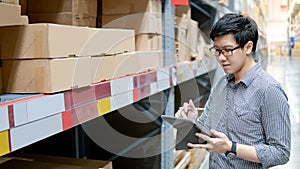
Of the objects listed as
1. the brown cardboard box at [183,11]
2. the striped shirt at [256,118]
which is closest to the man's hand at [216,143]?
the striped shirt at [256,118]

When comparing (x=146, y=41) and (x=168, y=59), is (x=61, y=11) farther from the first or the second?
(x=168, y=59)

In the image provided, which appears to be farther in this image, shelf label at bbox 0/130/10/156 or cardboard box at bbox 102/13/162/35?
cardboard box at bbox 102/13/162/35

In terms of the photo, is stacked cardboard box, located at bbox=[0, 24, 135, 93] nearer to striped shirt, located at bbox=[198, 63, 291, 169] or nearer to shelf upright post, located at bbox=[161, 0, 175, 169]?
striped shirt, located at bbox=[198, 63, 291, 169]

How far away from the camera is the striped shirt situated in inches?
49.9

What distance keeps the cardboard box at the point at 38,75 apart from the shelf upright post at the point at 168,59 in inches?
42.6

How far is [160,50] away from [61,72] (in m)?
1.02

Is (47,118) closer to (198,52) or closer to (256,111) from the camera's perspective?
(256,111)

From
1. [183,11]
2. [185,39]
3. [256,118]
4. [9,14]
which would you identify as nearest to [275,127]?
[256,118]

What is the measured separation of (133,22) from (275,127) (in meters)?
1.00

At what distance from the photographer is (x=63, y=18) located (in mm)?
1604

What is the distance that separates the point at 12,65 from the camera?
1.13m

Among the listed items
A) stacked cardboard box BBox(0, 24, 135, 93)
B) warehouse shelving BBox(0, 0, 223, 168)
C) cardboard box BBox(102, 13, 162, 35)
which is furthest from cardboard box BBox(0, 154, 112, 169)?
cardboard box BBox(102, 13, 162, 35)

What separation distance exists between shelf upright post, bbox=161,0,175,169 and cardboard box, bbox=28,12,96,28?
2.03 ft

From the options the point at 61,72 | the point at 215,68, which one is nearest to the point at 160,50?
the point at 61,72
